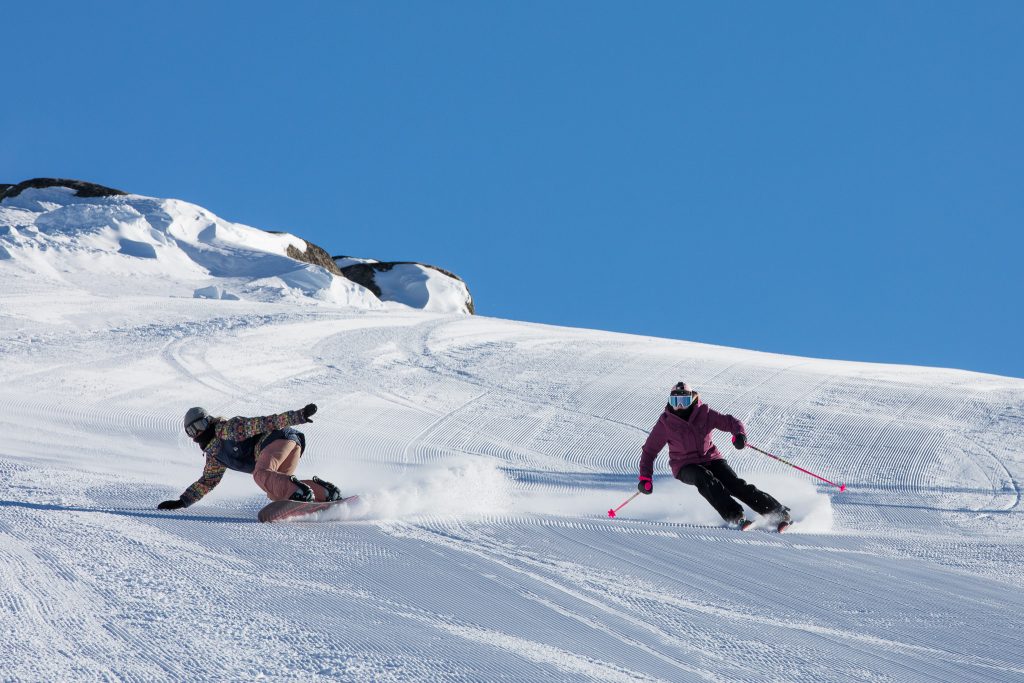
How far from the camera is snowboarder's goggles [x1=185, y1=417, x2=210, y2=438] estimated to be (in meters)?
6.44

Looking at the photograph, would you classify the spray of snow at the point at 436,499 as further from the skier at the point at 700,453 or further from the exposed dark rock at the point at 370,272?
the exposed dark rock at the point at 370,272

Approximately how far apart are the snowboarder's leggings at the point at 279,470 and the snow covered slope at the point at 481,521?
0.28 metres

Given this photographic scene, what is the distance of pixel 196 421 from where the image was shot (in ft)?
21.1

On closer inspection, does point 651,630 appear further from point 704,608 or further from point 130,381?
point 130,381

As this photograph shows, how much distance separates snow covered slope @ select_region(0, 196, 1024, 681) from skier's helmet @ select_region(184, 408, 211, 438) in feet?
1.70

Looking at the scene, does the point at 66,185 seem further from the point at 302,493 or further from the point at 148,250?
the point at 302,493

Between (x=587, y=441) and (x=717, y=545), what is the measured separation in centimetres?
573

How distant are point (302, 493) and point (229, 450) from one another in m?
0.61

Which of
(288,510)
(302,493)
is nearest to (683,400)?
(302,493)

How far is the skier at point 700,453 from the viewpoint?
718cm

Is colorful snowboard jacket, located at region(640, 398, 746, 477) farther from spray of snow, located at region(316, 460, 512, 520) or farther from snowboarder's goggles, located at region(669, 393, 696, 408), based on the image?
spray of snow, located at region(316, 460, 512, 520)

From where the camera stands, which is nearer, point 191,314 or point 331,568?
point 331,568

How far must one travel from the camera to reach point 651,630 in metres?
3.98

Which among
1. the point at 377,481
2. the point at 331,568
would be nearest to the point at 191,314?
the point at 377,481
